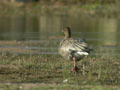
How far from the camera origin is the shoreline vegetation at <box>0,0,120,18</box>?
35.2m

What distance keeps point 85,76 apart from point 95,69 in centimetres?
102

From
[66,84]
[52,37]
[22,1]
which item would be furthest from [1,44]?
[22,1]

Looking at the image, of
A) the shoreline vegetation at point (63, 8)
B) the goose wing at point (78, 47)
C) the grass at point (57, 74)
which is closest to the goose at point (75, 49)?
the goose wing at point (78, 47)

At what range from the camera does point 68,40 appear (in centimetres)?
1051

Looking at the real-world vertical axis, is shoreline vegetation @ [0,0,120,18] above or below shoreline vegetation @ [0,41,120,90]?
above

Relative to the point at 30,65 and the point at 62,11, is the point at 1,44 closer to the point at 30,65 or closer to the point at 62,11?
the point at 30,65

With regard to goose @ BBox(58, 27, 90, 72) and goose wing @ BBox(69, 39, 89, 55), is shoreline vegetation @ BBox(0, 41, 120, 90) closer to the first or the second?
goose @ BBox(58, 27, 90, 72)

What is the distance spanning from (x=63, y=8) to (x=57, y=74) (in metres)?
28.0

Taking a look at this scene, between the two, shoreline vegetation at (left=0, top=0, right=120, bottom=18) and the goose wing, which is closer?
the goose wing

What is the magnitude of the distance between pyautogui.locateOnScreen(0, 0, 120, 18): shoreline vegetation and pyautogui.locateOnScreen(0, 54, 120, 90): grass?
73.8ft

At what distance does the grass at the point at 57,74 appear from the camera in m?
8.36

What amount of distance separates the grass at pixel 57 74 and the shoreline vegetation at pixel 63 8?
885 inches

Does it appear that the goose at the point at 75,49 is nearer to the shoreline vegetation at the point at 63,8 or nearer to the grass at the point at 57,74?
the grass at the point at 57,74

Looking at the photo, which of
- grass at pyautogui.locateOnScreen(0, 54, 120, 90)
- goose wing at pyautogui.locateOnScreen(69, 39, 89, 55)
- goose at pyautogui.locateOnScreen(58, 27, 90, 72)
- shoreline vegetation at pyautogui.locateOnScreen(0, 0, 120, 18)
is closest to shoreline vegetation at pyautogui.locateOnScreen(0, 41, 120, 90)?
grass at pyautogui.locateOnScreen(0, 54, 120, 90)
